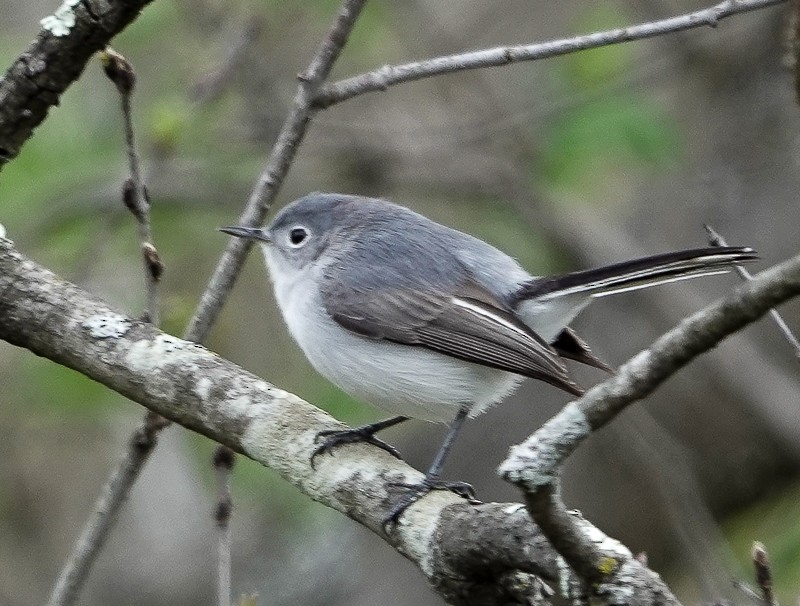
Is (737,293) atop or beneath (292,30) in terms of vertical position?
beneath

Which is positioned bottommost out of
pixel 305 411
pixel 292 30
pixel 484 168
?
pixel 305 411

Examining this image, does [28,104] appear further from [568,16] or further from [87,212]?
[568,16]

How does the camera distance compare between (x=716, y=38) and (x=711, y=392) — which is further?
(x=716, y=38)

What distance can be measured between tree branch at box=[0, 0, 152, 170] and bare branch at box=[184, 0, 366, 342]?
55 centimetres

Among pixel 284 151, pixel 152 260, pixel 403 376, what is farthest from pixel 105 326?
pixel 403 376

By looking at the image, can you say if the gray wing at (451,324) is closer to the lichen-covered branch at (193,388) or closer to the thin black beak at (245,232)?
the thin black beak at (245,232)

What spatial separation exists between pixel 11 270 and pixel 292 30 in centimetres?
358

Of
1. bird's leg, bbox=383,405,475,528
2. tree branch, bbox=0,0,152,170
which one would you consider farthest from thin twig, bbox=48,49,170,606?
bird's leg, bbox=383,405,475,528

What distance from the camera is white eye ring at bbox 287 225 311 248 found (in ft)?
12.0

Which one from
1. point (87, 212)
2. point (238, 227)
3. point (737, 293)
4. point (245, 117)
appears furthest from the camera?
point (245, 117)

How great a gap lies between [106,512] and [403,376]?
885 millimetres

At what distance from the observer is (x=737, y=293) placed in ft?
4.76

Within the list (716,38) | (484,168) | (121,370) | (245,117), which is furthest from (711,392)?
(121,370)

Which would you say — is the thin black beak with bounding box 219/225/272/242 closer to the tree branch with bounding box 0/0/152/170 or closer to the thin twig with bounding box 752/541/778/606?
the tree branch with bounding box 0/0/152/170
